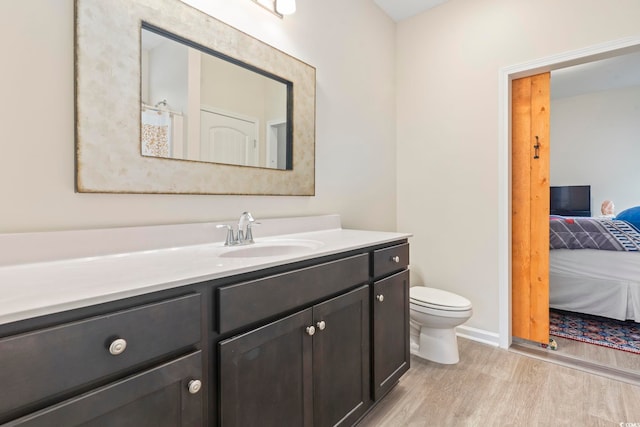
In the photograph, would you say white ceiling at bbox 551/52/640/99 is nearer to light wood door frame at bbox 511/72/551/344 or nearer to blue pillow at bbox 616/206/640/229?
blue pillow at bbox 616/206/640/229

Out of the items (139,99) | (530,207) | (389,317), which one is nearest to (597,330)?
(530,207)

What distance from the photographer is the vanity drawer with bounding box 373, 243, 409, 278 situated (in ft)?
4.98

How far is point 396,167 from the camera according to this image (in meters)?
2.81

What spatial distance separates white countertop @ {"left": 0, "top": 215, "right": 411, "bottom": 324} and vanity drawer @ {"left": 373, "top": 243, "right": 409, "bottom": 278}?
11cm

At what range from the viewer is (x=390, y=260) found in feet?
5.30

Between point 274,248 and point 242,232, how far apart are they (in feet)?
0.53

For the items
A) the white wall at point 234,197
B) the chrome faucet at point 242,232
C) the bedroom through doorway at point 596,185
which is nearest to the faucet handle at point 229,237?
the chrome faucet at point 242,232

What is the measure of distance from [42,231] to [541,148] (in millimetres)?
2764

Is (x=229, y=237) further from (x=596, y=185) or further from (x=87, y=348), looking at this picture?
(x=596, y=185)

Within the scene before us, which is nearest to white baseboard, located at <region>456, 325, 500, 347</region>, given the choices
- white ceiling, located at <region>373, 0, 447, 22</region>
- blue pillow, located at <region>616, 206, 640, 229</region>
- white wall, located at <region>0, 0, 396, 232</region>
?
white wall, located at <region>0, 0, 396, 232</region>

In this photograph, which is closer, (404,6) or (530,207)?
(530,207)

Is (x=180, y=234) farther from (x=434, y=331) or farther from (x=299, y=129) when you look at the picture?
(x=434, y=331)

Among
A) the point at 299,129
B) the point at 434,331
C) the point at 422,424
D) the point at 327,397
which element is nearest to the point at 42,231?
the point at 327,397

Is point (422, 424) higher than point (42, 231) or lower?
lower
